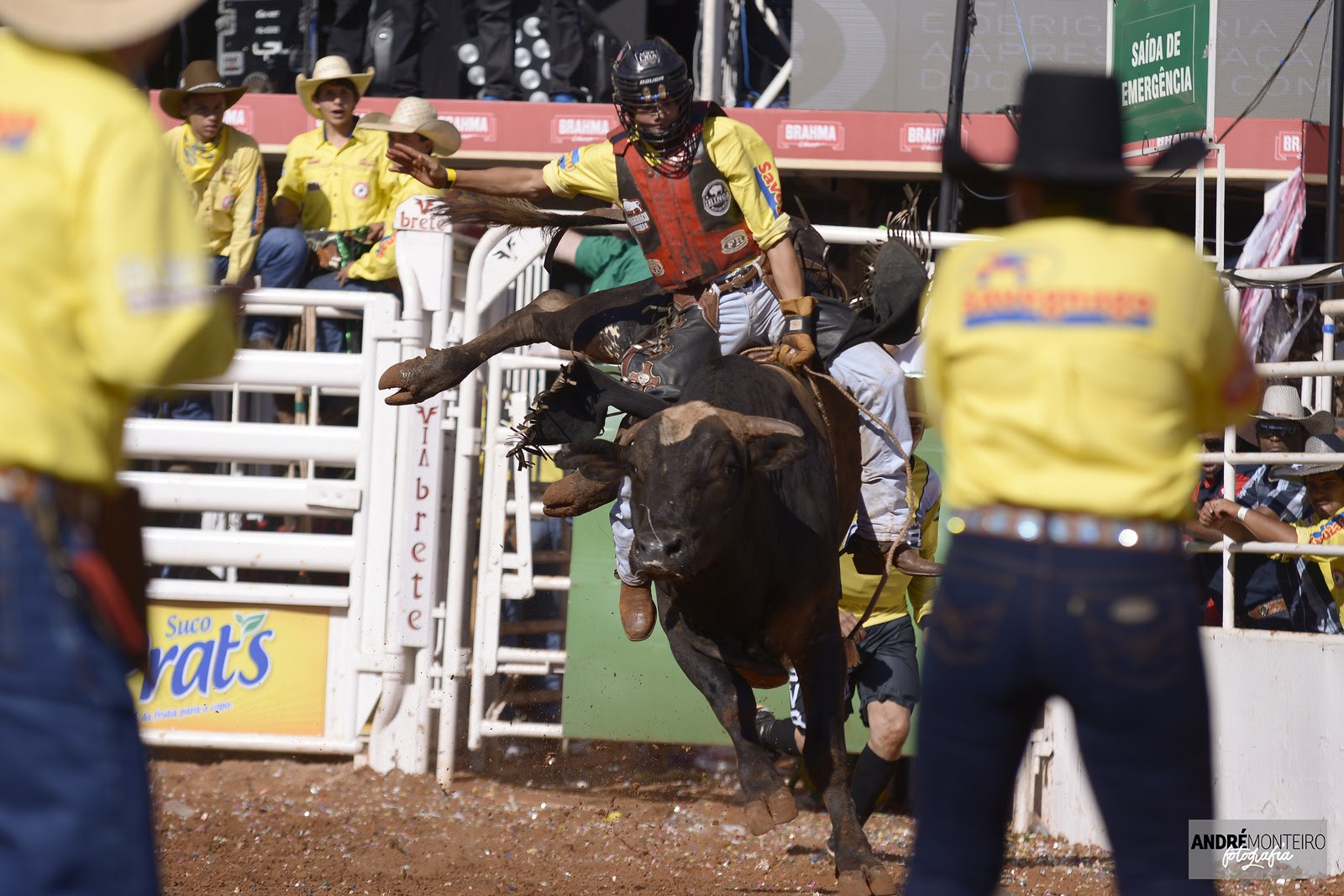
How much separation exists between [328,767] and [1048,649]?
6.55 meters

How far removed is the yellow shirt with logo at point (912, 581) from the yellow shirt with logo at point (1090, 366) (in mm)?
4230

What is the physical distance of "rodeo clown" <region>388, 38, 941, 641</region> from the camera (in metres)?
6.05

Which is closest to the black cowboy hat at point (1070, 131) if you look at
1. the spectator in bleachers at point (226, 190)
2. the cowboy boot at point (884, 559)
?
the cowboy boot at point (884, 559)

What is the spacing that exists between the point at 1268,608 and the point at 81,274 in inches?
266

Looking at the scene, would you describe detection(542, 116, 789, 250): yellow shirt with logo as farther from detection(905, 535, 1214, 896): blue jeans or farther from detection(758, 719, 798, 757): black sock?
detection(905, 535, 1214, 896): blue jeans

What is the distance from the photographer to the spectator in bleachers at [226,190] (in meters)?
8.84

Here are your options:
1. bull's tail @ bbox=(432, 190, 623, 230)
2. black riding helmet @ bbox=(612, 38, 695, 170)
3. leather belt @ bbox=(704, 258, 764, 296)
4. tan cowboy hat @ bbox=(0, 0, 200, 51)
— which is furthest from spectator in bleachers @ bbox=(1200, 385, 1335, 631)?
tan cowboy hat @ bbox=(0, 0, 200, 51)

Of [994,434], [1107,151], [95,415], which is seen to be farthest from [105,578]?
[1107,151]

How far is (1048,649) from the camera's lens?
275 centimetres

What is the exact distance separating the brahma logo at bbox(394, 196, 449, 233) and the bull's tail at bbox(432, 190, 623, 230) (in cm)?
191

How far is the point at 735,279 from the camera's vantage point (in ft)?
21.0

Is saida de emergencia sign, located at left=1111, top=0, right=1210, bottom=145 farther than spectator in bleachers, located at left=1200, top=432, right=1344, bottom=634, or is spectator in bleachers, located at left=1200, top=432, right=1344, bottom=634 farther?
saida de emergencia sign, located at left=1111, top=0, right=1210, bottom=145

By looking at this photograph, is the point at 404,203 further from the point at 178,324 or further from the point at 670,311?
the point at 178,324

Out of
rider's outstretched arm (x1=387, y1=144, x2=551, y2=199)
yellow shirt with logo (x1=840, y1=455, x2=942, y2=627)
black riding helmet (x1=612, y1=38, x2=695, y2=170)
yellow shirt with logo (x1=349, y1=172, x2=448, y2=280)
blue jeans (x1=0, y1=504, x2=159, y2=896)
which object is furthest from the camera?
yellow shirt with logo (x1=349, y1=172, x2=448, y2=280)
